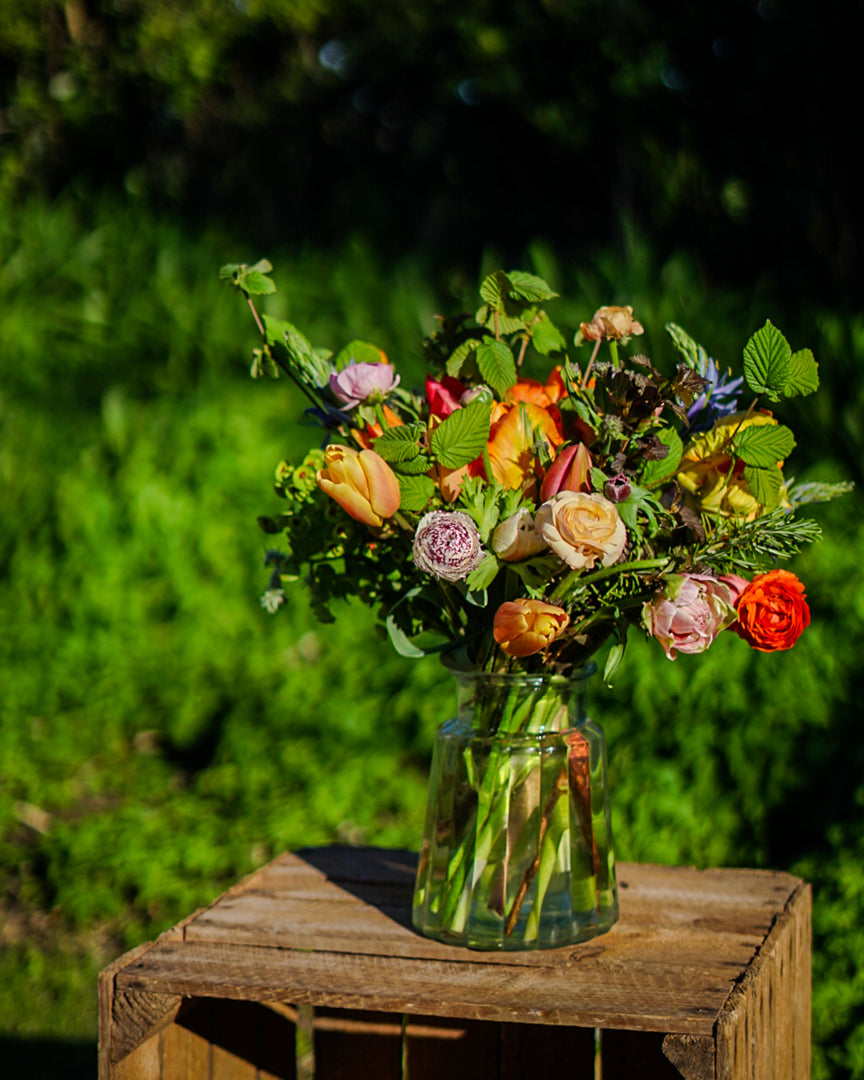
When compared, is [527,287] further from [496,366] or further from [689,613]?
[689,613]

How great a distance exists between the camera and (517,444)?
47.4 inches

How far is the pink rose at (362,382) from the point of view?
1213mm

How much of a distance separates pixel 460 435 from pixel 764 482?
1.02ft

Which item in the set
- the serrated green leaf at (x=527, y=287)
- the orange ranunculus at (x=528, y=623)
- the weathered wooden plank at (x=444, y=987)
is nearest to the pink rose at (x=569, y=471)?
the orange ranunculus at (x=528, y=623)

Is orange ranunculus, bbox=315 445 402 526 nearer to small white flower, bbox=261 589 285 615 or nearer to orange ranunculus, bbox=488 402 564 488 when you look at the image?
orange ranunculus, bbox=488 402 564 488

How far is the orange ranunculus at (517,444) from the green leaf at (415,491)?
8 centimetres

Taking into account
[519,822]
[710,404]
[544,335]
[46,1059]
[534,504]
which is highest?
[544,335]

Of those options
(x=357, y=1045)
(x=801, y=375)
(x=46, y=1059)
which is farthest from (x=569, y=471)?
(x=46, y=1059)

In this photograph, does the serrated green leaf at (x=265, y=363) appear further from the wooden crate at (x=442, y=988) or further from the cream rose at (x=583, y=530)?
the wooden crate at (x=442, y=988)

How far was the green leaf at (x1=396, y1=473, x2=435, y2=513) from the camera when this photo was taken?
3.80ft

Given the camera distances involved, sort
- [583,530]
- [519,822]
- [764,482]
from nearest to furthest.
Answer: [583,530]
[764,482]
[519,822]

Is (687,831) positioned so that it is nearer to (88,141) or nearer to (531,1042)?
(531,1042)

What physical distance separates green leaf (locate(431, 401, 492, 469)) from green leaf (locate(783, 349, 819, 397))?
0.31m

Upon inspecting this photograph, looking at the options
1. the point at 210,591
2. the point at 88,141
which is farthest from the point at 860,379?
the point at 88,141
